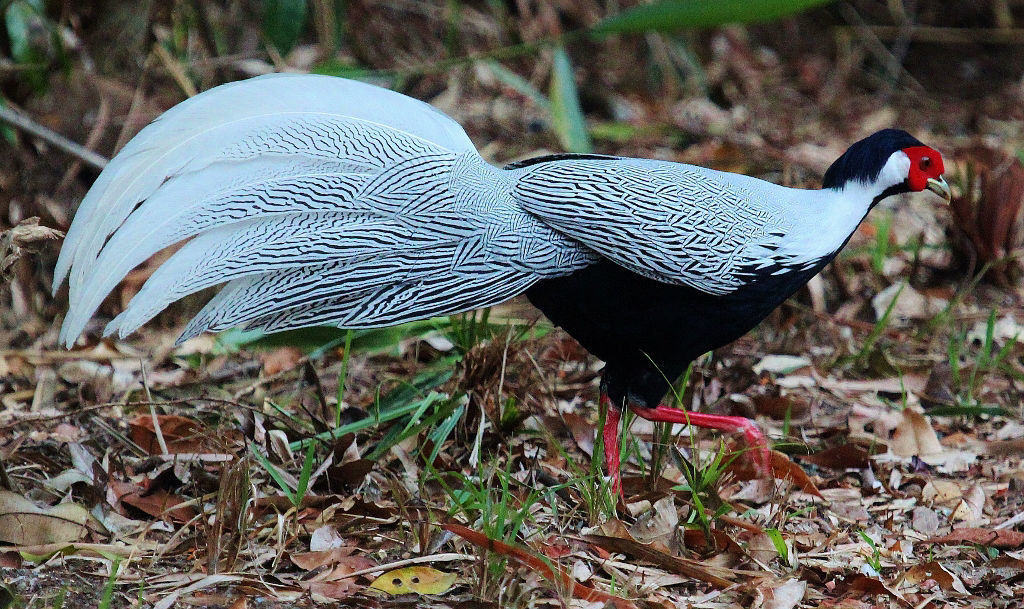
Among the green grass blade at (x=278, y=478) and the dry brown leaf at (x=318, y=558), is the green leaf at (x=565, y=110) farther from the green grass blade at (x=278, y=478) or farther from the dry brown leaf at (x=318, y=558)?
the dry brown leaf at (x=318, y=558)

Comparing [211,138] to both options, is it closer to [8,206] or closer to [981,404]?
[8,206]

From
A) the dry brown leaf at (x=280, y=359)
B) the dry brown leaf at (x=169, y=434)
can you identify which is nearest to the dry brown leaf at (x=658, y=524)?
the dry brown leaf at (x=169, y=434)

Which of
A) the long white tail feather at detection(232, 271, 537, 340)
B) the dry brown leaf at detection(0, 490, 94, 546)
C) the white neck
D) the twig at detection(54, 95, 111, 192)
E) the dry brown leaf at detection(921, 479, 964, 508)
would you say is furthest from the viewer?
the twig at detection(54, 95, 111, 192)

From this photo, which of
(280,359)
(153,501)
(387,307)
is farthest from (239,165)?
(280,359)

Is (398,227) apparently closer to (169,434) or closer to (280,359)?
(169,434)

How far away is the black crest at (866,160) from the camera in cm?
A: 347

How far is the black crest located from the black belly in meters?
0.35

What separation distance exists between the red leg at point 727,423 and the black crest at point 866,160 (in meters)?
0.82

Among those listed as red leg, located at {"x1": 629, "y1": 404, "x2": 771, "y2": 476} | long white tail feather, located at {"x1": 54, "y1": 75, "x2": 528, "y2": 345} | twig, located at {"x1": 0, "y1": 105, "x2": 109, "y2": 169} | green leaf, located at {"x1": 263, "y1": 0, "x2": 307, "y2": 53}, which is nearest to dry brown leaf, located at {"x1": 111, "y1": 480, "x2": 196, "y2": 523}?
long white tail feather, located at {"x1": 54, "y1": 75, "x2": 528, "y2": 345}

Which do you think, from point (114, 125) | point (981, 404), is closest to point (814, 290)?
point (981, 404)

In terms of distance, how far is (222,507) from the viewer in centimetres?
277

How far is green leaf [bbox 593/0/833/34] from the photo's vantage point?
183 inches

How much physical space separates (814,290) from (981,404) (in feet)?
3.16

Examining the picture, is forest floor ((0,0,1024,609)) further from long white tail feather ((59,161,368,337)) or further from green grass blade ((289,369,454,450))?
long white tail feather ((59,161,368,337))
